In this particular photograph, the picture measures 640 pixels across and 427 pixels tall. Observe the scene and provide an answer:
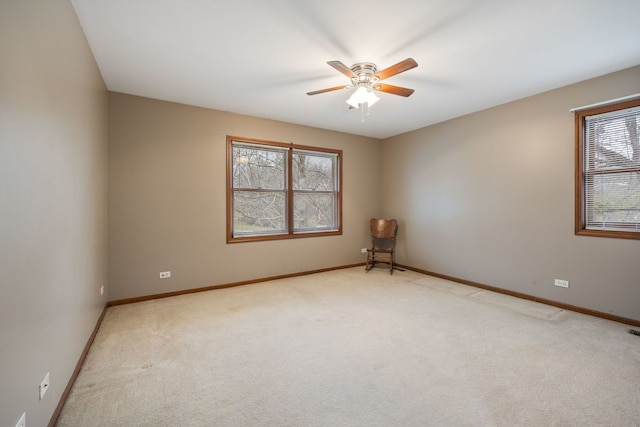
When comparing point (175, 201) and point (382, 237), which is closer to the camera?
point (175, 201)

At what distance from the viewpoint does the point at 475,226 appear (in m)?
4.20

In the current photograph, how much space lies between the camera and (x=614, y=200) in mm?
3025

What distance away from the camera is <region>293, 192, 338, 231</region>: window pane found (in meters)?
4.87

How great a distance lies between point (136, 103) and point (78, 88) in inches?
60.6

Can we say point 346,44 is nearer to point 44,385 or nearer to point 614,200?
point 44,385

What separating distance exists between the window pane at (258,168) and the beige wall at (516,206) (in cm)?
242

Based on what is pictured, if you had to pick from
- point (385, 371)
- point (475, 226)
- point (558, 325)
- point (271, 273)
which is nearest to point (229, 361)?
point (385, 371)

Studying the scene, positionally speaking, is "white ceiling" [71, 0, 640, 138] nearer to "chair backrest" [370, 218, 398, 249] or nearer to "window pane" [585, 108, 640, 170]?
"window pane" [585, 108, 640, 170]

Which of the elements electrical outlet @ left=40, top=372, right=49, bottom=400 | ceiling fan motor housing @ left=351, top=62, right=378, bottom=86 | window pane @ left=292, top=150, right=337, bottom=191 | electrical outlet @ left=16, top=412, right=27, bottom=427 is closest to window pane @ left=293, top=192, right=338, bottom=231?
window pane @ left=292, top=150, right=337, bottom=191

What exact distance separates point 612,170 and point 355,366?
Answer: 3424 millimetres

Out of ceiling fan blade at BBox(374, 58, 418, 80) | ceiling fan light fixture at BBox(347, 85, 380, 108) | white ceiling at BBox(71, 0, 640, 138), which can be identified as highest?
white ceiling at BBox(71, 0, 640, 138)

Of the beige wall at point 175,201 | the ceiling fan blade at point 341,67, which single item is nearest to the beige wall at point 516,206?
the beige wall at point 175,201

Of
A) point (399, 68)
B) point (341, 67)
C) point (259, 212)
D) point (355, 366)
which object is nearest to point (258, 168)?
point (259, 212)

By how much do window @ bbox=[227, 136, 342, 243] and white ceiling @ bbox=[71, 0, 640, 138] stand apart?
104 centimetres
